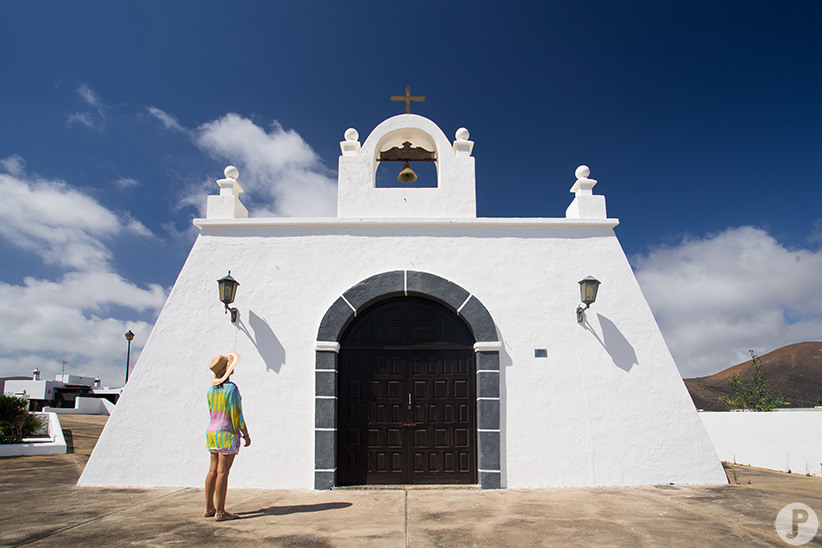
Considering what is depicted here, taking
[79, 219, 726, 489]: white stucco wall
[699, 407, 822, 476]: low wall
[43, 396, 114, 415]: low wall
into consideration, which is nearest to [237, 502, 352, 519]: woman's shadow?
[79, 219, 726, 489]: white stucco wall

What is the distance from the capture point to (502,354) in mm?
6879

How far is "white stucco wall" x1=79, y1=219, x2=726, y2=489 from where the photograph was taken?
6.62 meters

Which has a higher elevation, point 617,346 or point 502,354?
point 617,346

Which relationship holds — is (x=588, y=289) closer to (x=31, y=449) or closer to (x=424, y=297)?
(x=424, y=297)

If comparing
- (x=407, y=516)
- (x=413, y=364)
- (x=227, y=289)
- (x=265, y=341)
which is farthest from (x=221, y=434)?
(x=413, y=364)

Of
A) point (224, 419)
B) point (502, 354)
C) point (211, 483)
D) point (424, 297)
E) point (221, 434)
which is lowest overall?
point (211, 483)

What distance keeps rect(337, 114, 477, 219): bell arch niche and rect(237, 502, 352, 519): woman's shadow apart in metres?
→ 3.96

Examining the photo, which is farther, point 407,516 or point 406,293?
point 406,293

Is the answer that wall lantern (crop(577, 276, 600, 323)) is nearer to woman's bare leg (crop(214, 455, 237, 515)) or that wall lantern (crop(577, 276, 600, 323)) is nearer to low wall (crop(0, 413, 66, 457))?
woman's bare leg (crop(214, 455, 237, 515))

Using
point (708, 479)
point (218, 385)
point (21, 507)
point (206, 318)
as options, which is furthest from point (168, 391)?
point (708, 479)

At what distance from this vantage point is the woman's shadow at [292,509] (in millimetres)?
5199

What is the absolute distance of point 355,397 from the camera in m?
6.87

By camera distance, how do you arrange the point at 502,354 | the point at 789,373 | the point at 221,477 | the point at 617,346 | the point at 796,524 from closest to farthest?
1. the point at 796,524
2. the point at 221,477
3. the point at 502,354
4. the point at 617,346
5. the point at 789,373

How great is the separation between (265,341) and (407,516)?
3086 millimetres
